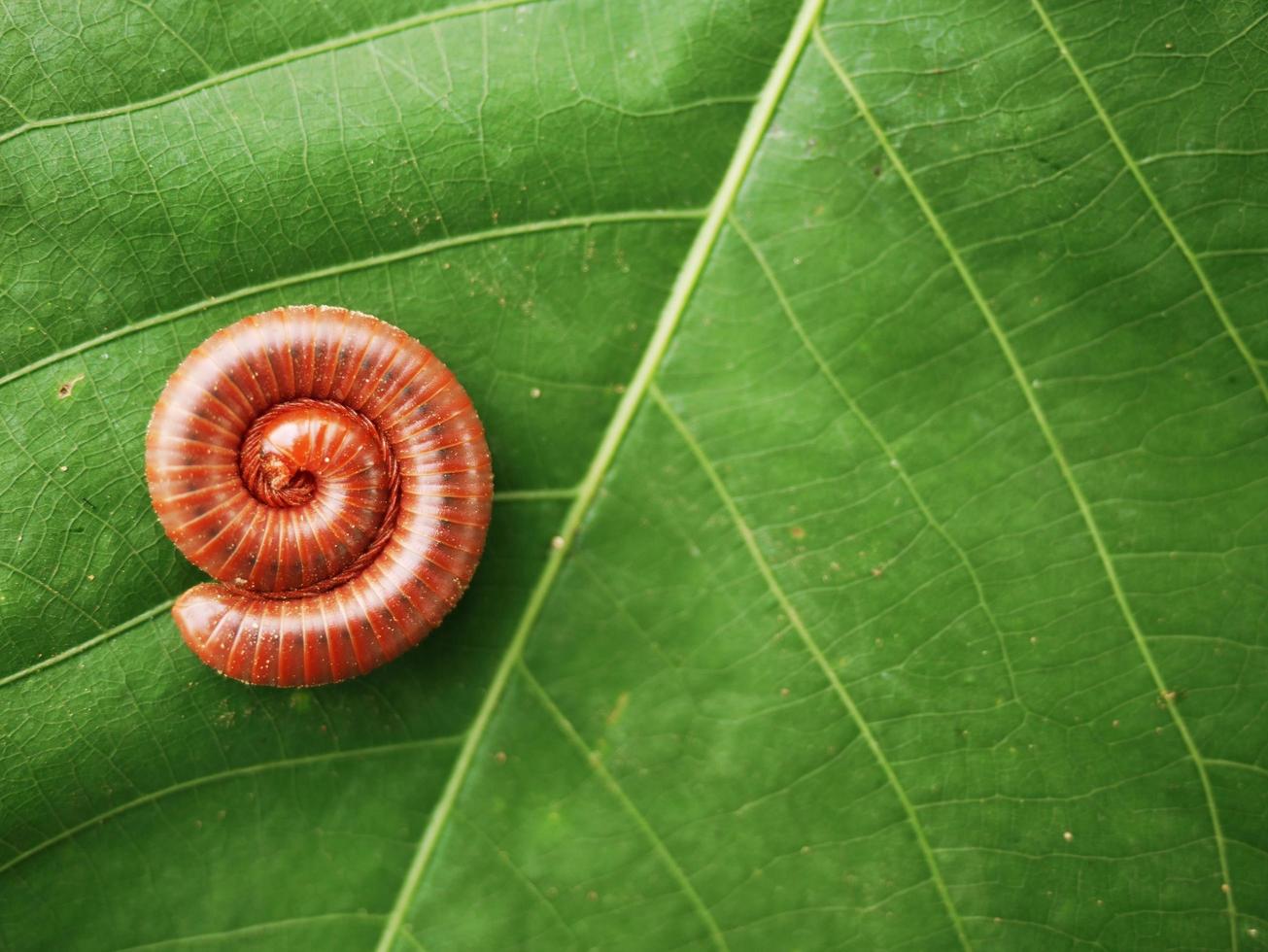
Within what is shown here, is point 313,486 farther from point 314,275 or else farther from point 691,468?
point 691,468

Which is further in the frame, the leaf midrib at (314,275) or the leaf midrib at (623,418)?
the leaf midrib at (314,275)

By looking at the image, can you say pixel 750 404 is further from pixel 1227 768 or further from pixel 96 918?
pixel 96 918

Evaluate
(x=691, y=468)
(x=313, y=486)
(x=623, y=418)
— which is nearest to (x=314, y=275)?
(x=313, y=486)

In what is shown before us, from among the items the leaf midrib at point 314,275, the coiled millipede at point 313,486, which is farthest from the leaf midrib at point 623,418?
the leaf midrib at point 314,275

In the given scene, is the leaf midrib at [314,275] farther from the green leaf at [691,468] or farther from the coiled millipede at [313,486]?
the coiled millipede at [313,486]

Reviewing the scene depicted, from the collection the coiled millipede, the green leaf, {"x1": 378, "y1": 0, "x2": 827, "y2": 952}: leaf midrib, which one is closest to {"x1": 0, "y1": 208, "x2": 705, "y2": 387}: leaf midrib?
the green leaf

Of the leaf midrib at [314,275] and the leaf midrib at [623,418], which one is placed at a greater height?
the leaf midrib at [314,275]
